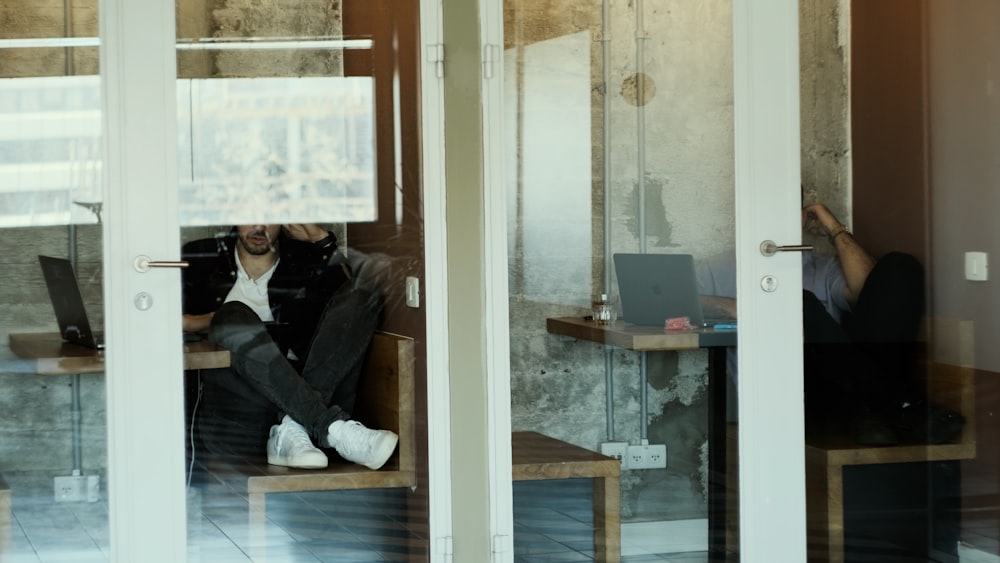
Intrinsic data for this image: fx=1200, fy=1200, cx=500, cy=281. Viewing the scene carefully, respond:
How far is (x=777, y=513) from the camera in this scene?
3566mm

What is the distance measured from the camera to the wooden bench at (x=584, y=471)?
11.3 feet

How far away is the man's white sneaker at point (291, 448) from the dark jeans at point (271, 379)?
0.02 meters

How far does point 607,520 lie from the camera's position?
352 cm

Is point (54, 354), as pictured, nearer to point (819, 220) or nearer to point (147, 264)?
point (147, 264)

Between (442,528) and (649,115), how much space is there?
132 cm

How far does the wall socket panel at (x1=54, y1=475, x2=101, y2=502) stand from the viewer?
10.3ft

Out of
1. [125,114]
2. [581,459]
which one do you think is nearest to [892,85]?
[581,459]

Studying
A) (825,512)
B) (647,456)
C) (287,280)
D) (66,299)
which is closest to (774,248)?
(647,456)

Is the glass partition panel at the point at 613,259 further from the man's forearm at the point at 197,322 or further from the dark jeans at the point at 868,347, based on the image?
the man's forearm at the point at 197,322

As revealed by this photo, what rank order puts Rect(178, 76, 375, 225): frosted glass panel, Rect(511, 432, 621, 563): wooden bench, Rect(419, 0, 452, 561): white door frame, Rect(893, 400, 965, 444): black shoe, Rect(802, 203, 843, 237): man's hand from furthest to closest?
Rect(893, 400, 965, 444): black shoe
Rect(802, 203, 843, 237): man's hand
Rect(511, 432, 621, 563): wooden bench
Rect(419, 0, 452, 561): white door frame
Rect(178, 76, 375, 225): frosted glass panel

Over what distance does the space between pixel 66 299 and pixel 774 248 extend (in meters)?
1.97

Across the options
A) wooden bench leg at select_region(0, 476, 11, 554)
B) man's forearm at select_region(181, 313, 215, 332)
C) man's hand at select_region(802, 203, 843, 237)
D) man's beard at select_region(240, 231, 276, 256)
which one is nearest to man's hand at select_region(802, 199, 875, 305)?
man's hand at select_region(802, 203, 843, 237)

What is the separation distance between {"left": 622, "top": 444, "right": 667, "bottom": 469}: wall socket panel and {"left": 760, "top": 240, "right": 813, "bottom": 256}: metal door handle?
64cm

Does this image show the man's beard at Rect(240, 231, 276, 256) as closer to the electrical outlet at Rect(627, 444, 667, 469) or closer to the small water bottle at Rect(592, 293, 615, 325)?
the small water bottle at Rect(592, 293, 615, 325)
